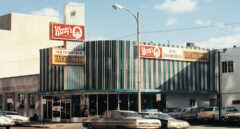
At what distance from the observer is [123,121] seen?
2694cm

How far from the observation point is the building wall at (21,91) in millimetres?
51188

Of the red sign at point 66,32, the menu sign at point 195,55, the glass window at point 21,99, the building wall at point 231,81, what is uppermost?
the red sign at point 66,32

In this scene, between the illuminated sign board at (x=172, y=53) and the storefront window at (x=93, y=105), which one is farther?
the illuminated sign board at (x=172, y=53)

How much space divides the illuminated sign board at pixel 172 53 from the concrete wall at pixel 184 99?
445cm

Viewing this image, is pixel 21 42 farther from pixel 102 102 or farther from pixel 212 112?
pixel 212 112

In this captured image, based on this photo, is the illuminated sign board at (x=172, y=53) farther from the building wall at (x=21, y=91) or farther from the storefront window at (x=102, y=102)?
the building wall at (x=21, y=91)

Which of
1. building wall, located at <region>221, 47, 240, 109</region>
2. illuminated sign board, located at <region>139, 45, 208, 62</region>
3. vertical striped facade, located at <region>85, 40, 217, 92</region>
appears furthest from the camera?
building wall, located at <region>221, 47, 240, 109</region>

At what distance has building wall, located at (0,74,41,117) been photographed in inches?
2015

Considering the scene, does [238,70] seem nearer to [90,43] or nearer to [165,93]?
[165,93]

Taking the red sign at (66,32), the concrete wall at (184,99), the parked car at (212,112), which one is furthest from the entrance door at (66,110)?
the parked car at (212,112)

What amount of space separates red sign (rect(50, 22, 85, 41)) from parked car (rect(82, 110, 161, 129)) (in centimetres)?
1660

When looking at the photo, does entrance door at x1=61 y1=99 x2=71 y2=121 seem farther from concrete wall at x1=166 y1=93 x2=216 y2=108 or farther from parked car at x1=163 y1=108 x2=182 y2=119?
concrete wall at x1=166 y1=93 x2=216 y2=108

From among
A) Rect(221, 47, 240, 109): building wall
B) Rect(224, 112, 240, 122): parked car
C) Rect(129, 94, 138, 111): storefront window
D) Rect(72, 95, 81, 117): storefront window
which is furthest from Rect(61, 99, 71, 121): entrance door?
Rect(221, 47, 240, 109): building wall

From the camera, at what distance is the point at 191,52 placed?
50312mm
